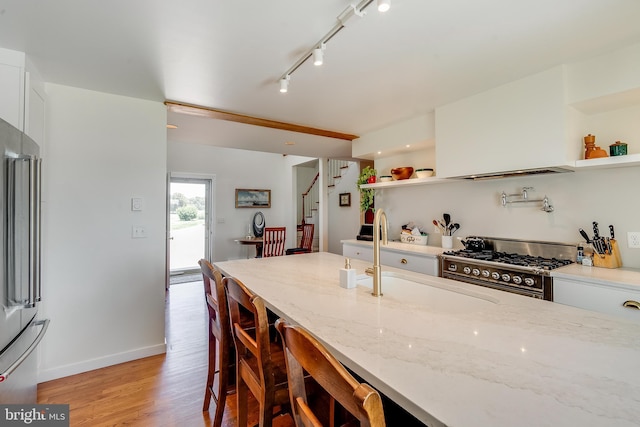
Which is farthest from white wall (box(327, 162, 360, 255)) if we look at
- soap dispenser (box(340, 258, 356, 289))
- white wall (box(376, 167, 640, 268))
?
soap dispenser (box(340, 258, 356, 289))

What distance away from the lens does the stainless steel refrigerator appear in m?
1.30

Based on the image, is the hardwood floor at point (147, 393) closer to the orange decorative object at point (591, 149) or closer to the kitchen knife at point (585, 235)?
the kitchen knife at point (585, 235)

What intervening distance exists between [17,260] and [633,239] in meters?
3.69

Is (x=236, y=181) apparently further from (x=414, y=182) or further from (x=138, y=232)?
(x=414, y=182)

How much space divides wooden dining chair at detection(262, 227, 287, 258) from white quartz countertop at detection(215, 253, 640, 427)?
431cm

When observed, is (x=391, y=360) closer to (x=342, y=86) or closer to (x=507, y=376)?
(x=507, y=376)

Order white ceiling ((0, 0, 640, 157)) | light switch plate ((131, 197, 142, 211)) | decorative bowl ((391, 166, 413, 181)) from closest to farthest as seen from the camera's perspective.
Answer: white ceiling ((0, 0, 640, 157))
light switch plate ((131, 197, 142, 211))
decorative bowl ((391, 166, 413, 181))

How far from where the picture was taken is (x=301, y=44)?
70.7 inches

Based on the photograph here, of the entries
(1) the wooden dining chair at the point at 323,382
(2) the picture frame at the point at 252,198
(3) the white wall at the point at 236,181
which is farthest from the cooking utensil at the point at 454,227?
(2) the picture frame at the point at 252,198

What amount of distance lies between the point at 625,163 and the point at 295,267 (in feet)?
7.42

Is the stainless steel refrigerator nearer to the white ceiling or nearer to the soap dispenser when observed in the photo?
the white ceiling

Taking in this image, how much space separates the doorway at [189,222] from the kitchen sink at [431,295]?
5.14m

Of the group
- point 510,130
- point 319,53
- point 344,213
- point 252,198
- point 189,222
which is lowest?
point 189,222

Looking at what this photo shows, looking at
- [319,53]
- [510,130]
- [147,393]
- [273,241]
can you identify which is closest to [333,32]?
[319,53]
